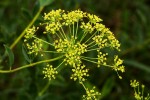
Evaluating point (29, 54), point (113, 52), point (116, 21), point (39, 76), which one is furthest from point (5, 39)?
point (116, 21)

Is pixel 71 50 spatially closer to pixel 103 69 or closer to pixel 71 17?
pixel 71 17

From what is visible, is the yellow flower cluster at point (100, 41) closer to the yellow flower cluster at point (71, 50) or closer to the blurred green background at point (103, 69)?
the yellow flower cluster at point (71, 50)

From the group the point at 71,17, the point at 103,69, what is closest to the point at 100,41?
the point at 71,17

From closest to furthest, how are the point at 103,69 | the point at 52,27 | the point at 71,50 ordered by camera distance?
1. the point at 71,50
2. the point at 52,27
3. the point at 103,69

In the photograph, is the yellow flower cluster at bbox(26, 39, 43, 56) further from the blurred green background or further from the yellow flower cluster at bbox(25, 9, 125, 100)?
the blurred green background

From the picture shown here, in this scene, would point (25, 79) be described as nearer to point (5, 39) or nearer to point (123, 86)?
point (5, 39)

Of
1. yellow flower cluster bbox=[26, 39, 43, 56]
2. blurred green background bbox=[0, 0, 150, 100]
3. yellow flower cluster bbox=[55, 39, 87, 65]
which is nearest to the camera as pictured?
yellow flower cluster bbox=[55, 39, 87, 65]

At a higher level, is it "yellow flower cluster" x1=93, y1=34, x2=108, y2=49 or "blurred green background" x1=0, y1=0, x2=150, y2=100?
"blurred green background" x1=0, y1=0, x2=150, y2=100

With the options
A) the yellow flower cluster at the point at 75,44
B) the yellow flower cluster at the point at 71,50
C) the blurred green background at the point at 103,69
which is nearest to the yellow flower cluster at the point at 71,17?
the yellow flower cluster at the point at 75,44

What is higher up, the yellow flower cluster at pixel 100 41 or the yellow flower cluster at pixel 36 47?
the yellow flower cluster at pixel 100 41

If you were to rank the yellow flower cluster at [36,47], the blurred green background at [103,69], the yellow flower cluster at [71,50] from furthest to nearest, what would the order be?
the blurred green background at [103,69] < the yellow flower cluster at [36,47] < the yellow flower cluster at [71,50]

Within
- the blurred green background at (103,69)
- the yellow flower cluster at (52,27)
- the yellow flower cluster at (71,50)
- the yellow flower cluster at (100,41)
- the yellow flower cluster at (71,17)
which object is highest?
the blurred green background at (103,69)

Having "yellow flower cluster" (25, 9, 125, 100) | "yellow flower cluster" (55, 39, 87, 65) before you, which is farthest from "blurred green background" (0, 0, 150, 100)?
"yellow flower cluster" (55, 39, 87, 65)
